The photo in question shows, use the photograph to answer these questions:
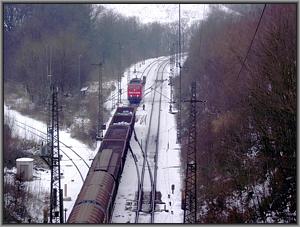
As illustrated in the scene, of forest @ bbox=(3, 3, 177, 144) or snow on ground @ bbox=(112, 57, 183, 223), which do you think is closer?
snow on ground @ bbox=(112, 57, 183, 223)

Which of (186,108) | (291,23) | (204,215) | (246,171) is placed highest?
(291,23)

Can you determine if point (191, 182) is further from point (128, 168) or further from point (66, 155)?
point (66, 155)

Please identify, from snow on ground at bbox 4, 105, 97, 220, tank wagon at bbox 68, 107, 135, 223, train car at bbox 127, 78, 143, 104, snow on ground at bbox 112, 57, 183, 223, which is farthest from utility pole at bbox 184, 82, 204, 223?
train car at bbox 127, 78, 143, 104

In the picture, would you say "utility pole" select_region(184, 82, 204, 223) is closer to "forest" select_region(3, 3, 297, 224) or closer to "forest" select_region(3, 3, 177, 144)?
"forest" select_region(3, 3, 297, 224)

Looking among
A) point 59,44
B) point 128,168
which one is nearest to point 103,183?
point 128,168

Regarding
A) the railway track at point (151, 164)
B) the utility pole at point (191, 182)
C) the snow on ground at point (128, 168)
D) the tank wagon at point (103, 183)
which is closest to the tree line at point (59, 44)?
the snow on ground at point (128, 168)

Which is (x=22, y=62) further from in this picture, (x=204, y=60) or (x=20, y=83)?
(x=204, y=60)

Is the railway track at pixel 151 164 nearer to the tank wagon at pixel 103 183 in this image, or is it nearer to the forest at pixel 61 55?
the tank wagon at pixel 103 183

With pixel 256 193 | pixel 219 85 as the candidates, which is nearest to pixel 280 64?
pixel 256 193
